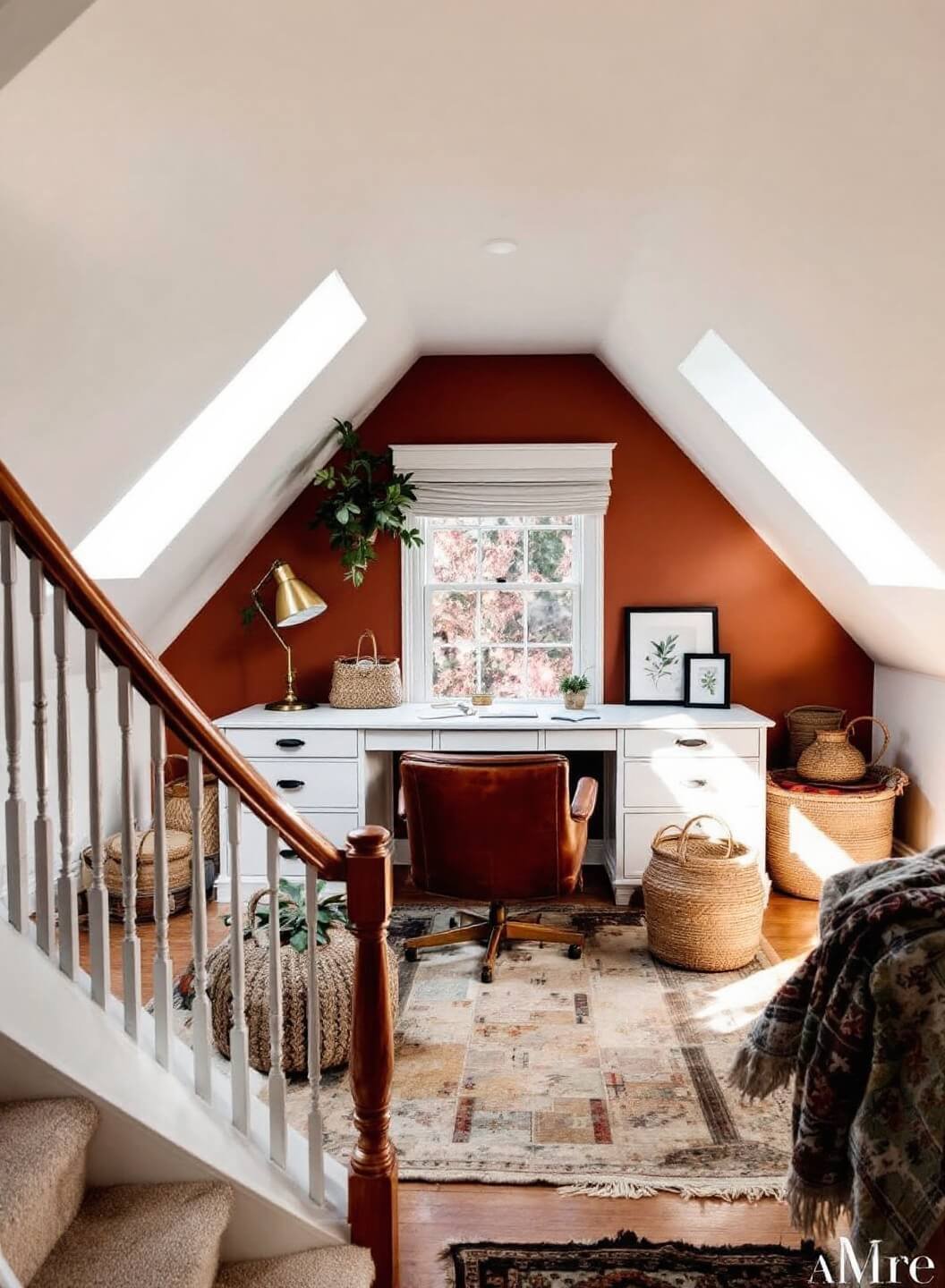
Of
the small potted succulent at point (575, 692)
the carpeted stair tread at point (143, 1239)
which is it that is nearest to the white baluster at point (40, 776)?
the carpeted stair tread at point (143, 1239)

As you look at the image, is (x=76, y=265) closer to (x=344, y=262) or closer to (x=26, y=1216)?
(x=344, y=262)

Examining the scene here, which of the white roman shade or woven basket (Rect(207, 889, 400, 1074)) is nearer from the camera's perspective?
woven basket (Rect(207, 889, 400, 1074))

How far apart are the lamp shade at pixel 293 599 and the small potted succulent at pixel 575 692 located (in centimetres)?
118

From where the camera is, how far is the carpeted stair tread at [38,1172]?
55.9 inches

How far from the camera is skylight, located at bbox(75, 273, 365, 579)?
11.4ft

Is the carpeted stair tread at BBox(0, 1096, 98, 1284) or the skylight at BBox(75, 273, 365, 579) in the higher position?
the skylight at BBox(75, 273, 365, 579)

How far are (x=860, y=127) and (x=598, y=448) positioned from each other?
8.91 feet

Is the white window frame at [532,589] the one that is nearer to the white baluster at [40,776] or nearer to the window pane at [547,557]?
the window pane at [547,557]

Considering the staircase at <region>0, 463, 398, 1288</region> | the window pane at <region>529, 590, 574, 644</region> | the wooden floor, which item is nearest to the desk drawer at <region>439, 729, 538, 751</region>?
the window pane at <region>529, 590, 574, 644</region>

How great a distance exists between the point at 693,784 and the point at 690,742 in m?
Result: 0.17

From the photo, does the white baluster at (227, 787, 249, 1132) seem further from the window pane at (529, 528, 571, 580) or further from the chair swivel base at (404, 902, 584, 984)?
the window pane at (529, 528, 571, 580)

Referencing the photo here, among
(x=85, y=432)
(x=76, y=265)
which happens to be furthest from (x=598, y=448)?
(x=76, y=265)

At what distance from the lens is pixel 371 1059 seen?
1841 millimetres

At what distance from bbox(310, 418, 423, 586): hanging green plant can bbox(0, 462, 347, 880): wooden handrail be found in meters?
2.52
